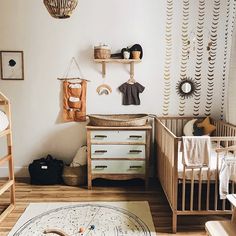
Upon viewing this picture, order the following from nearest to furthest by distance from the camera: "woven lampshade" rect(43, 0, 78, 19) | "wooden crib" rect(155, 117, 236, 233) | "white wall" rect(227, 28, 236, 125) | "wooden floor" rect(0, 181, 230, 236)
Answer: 1. "woven lampshade" rect(43, 0, 78, 19)
2. "wooden crib" rect(155, 117, 236, 233)
3. "wooden floor" rect(0, 181, 230, 236)
4. "white wall" rect(227, 28, 236, 125)

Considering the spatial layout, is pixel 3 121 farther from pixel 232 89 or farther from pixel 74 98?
pixel 232 89

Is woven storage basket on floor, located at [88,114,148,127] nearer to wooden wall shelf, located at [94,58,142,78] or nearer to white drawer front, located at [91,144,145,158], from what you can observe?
white drawer front, located at [91,144,145,158]

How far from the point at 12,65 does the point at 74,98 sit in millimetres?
935

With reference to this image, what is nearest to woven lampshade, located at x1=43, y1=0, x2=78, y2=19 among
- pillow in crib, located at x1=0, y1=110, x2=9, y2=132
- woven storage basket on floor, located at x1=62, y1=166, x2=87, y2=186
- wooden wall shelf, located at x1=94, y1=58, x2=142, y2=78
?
pillow in crib, located at x1=0, y1=110, x2=9, y2=132

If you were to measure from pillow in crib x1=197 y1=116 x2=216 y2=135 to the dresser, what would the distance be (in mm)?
757

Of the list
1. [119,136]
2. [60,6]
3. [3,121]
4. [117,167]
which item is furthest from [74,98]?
[60,6]

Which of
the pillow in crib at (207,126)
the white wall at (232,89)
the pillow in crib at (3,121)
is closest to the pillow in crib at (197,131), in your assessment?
the pillow in crib at (207,126)

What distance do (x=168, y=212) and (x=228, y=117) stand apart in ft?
4.72

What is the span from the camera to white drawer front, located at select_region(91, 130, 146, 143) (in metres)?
3.71

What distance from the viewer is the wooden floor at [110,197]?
2.85 metres

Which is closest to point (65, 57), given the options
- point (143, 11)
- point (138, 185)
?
point (143, 11)

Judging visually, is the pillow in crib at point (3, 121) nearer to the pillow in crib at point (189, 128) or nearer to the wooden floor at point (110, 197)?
the wooden floor at point (110, 197)

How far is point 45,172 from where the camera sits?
3908mm

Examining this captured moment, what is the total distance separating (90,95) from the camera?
13.6 ft
